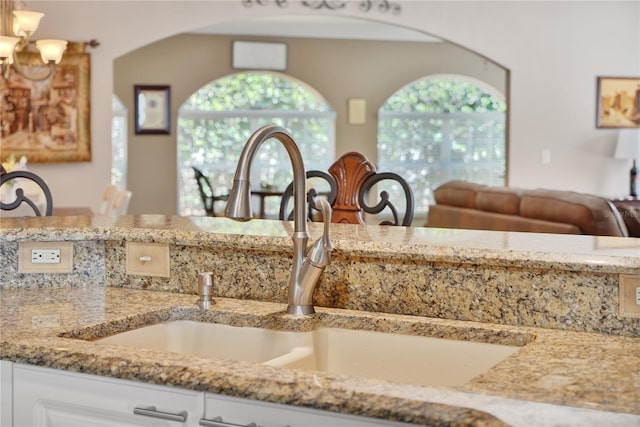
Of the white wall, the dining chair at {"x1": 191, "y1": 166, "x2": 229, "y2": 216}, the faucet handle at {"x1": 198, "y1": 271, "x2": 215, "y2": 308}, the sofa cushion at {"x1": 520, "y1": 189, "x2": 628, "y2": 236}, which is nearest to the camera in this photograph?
the faucet handle at {"x1": 198, "y1": 271, "x2": 215, "y2": 308}

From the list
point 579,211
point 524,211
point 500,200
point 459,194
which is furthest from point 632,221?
point 459,194

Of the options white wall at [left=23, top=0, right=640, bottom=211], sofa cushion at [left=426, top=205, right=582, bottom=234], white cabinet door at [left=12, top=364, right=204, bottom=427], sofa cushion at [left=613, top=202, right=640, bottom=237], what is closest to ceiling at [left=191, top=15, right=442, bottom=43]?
white wall at [left=23, top=0, right=640, bottom=211]

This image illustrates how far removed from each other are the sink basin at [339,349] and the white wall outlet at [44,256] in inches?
17.2

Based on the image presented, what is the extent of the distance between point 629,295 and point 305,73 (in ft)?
32.7

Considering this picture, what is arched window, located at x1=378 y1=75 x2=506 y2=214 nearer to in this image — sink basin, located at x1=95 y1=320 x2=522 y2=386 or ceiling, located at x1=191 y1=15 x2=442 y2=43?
ceiling, located at x1=191 y1=15 x2=442 y2=43

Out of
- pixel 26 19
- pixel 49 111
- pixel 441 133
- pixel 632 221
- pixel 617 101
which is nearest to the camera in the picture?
pixel 632 221

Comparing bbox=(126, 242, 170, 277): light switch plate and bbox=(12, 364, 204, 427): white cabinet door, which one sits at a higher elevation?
bbox=(126, 242, 170, 277): light switch plate

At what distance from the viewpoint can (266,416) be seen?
137 centimetres

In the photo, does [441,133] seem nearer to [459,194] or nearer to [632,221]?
[459,194]

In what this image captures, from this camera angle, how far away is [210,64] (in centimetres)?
1115

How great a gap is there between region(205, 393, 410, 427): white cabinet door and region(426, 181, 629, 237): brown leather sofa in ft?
12.3

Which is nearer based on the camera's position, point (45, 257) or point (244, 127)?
point (45, 257)

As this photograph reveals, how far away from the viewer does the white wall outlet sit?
88.2 inches

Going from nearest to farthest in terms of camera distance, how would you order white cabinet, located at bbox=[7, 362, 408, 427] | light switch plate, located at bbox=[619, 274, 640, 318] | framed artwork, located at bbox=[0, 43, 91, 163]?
white cabinet, located at bbox=[7, 362, 408, 427] → light switch plate, located at bbox=[619, 274, 640, 318] → framed artwork, located at bbox=[0, 43, 91, 163]
